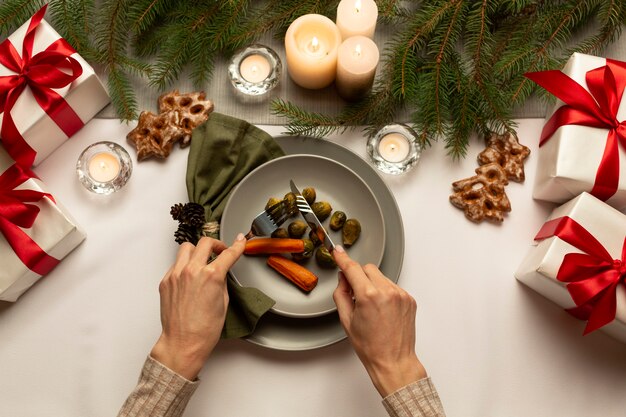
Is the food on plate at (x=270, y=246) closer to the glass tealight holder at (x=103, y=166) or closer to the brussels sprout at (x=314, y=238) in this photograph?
the brussels sprout at (x=314, y=238)

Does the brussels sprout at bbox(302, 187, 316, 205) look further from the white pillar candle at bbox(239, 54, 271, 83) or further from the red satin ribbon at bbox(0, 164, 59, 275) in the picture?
the red satin ribbon at bbox(0, 164, 59, 275)

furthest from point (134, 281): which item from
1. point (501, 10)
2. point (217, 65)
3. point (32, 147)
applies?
point (501, 10)

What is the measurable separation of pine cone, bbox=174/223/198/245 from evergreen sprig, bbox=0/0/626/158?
24 cm

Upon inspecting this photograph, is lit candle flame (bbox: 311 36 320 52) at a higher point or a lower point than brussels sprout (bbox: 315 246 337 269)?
higher

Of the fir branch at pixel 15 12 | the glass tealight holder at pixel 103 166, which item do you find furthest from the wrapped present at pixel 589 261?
the fir branch at pixel 15 12

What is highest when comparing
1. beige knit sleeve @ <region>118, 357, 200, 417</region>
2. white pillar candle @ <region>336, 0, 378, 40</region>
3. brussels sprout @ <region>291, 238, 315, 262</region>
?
white pillar candle @ <region>336, 0, 378, 40</region>

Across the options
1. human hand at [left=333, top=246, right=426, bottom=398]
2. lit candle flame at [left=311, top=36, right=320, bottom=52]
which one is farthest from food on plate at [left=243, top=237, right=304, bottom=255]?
lit candle flame at [left=311, top=36, right=320, bottom=52]

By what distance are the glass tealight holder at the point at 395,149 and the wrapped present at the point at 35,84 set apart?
0.50 meters

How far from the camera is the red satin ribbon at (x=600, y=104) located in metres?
0.84

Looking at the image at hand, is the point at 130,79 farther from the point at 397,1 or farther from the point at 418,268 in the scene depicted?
the point at 418,268

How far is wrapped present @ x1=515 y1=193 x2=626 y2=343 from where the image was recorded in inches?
31.2

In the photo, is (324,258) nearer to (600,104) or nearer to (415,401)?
(415,401)

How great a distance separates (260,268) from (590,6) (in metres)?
0.73

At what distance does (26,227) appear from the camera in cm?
82
